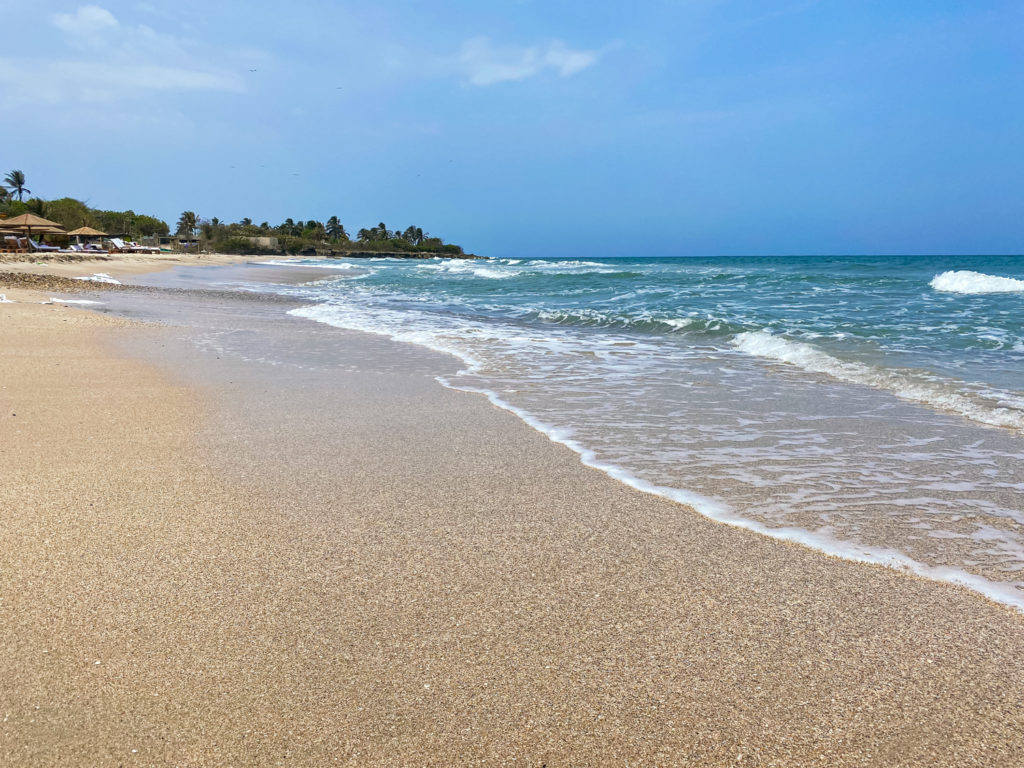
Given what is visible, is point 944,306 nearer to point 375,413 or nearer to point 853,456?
point 853,456

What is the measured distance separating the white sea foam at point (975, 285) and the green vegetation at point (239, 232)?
64.0 meters

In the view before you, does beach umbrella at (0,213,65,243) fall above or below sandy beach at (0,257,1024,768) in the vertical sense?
above

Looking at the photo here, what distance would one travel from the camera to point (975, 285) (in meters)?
22.6

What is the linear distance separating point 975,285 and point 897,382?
1899 centimetres

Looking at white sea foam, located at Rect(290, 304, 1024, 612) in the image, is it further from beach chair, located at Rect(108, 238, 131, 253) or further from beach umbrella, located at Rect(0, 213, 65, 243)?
beach chair, located at Rect(108, 238, 131, 253)

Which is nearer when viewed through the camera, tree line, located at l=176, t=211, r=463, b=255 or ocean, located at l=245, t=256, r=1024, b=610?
ocean, located at l=245, t=256, r=1024, b=610

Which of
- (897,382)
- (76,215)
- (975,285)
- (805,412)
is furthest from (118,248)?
(805,412)

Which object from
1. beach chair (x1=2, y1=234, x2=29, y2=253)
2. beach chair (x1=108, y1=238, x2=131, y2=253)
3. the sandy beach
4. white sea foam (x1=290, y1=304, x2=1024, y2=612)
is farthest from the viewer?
beach chair (x1=108, y1=238, x2=131, y2=253)

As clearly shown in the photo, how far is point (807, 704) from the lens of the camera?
1.94 m

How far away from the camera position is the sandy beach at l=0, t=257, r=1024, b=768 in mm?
1791

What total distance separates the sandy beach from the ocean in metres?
0.43

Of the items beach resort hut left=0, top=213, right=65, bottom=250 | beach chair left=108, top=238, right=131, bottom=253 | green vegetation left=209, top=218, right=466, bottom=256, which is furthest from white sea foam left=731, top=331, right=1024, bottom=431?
green vegetation left=209, top=218, right=466, bottom=256

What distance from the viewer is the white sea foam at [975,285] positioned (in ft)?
71.6

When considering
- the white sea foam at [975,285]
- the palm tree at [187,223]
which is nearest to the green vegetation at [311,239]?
the palm tree at [187,223]
